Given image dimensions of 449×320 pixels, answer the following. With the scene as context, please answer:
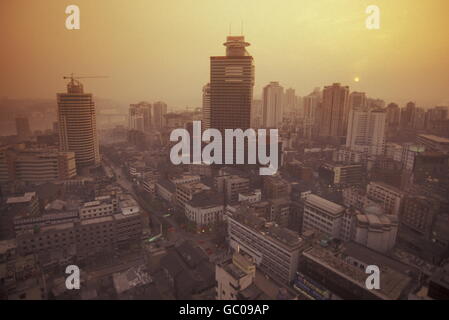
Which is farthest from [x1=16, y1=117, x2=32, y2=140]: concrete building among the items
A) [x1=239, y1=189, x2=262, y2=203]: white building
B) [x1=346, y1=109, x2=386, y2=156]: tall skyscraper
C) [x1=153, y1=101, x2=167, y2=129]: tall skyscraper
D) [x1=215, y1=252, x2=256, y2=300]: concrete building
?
[x1=346, y1=109, x2=386, y2=156]: tall skyscraper

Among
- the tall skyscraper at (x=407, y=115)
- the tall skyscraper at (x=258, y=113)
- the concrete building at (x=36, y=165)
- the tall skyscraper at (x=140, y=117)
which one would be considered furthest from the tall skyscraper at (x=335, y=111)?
the concrete building at (x=36, y=165)

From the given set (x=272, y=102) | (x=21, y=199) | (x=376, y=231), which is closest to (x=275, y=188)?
(x=376, y=231)

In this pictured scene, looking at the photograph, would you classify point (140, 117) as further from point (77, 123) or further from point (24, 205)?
point (24, 205)

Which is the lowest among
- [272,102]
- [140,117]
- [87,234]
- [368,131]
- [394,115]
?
[87,234]

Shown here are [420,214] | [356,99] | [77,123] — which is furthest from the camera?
[356,99]

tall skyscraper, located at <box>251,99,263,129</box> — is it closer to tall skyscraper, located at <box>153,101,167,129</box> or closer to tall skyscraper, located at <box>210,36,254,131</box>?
tall skyscraper, located at <box>210,36,254,131</box>

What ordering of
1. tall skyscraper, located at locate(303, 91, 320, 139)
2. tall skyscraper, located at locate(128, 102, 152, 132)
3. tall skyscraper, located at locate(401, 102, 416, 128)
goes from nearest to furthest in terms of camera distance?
tall skyscraper, located at locate(401, 102, 416, 128)
tall skyscraper, located at locate(303, 91, 320, 139)
tall skyscraper, located at locate(128, 102, 152, 132)
